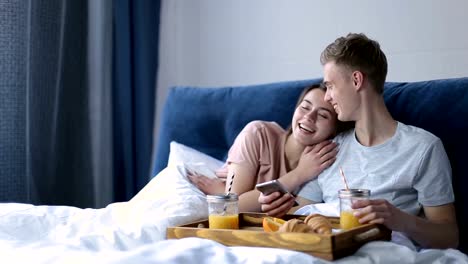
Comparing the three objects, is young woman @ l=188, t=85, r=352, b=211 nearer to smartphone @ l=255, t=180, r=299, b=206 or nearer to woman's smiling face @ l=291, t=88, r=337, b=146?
woman's smiling face @ l=291, t=88, r=337, b=146

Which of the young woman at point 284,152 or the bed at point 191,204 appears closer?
the bed at point 191,204

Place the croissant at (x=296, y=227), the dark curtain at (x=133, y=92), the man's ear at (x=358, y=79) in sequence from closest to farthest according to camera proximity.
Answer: the croissant at (x=296, y=227), the man's ear at (x=358, y=79), the dark curtain at (x=133, y=92)

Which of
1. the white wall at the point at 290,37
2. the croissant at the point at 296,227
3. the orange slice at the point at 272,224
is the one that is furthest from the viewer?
the white wall at the point at 290,37

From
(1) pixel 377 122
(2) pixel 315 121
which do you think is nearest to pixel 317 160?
(2) pixel 315 121

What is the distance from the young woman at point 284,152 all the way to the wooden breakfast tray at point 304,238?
0.38 metres

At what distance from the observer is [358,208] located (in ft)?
5.04

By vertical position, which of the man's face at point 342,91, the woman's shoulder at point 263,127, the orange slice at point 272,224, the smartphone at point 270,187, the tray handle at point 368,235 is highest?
the man's face at point 342,91

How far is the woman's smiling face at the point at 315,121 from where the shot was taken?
2.04 meters

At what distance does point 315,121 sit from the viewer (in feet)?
6.70

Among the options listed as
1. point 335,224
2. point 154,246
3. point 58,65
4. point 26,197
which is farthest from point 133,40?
point 154,246

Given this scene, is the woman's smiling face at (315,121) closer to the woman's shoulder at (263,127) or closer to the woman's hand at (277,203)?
the woman's shoulder at (263,127)

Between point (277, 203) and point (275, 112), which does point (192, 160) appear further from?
point (277, 203)

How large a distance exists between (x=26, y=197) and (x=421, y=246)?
70.0 inches

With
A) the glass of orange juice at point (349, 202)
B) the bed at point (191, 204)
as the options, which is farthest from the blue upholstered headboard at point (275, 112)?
the glass of orange juice at point (349, 202)
